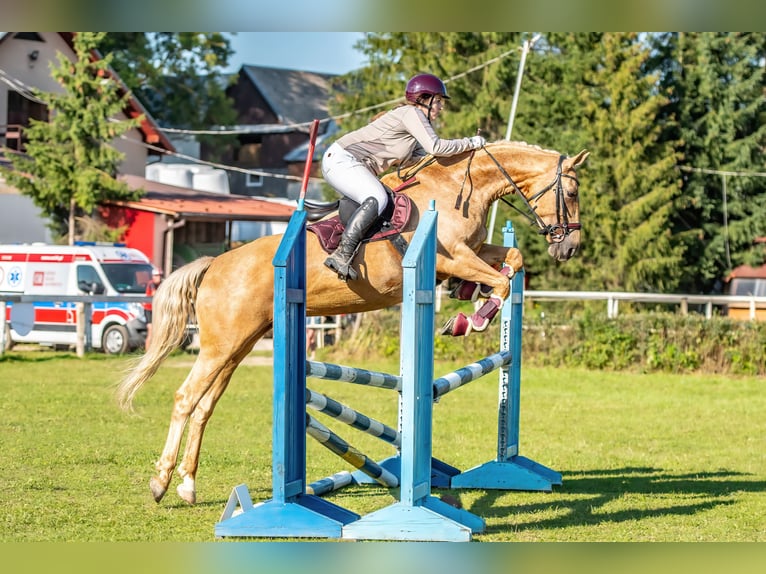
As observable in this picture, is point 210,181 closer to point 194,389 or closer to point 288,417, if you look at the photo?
point 194,389

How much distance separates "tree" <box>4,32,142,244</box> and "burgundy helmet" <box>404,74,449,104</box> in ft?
64.1

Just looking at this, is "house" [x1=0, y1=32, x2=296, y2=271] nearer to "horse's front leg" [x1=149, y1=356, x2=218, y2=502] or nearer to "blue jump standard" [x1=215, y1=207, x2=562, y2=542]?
"horse's front leg" [x1=149, y1=356, x2=218, y2=502]

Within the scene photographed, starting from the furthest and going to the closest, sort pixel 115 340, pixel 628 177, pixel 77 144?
pixel 628 177, pixel 77 144, pixel 115 340

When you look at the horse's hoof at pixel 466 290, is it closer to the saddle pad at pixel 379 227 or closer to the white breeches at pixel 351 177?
the saddle pad at pixel 379 227

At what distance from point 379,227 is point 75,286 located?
1369 centimetres

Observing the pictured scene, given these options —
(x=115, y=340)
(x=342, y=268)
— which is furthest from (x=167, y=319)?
(x=115, y=340)

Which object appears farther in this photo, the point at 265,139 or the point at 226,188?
the point at 265,139

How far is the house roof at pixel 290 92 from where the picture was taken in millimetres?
46031

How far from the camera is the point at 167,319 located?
265 inches

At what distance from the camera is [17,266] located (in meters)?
19.2

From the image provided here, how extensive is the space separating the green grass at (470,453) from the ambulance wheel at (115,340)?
1781mm
